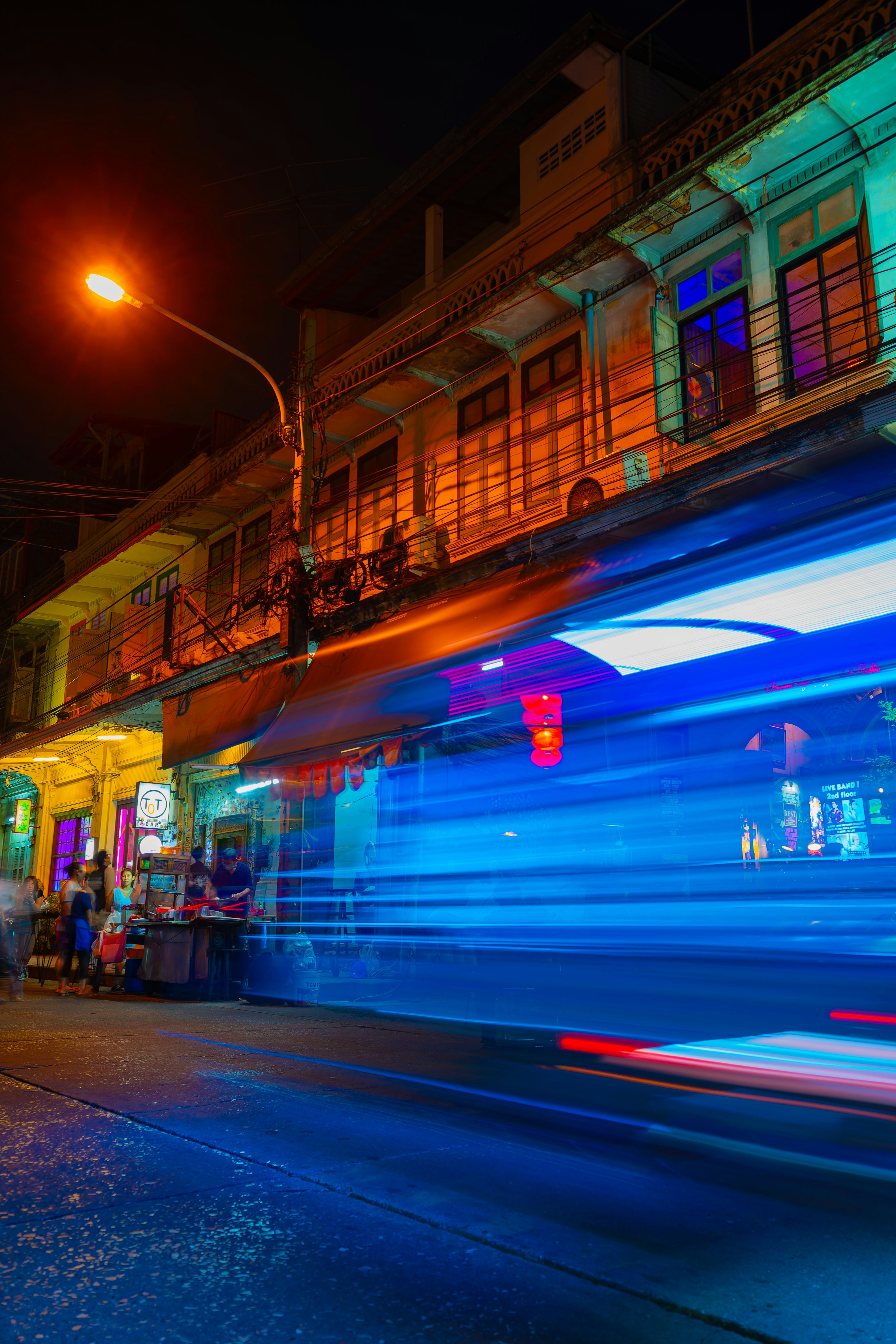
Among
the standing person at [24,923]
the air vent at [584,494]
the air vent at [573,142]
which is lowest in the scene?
the standing person at [24,923]

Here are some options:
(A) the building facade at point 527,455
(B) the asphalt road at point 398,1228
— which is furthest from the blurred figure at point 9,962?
(B) the asphalt road at point 398,1228

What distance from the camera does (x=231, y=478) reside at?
62.4 ft

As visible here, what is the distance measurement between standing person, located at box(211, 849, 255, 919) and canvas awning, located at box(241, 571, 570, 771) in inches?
57.3

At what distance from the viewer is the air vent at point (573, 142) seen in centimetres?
1315

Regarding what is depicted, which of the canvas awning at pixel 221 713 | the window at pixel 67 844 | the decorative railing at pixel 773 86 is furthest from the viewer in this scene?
the window at pixel 67 844

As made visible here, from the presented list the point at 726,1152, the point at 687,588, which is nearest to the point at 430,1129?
the point at 726,1152

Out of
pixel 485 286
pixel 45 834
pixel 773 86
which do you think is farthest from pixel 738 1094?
pixel 45 834

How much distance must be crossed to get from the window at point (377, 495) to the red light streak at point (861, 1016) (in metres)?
12.1

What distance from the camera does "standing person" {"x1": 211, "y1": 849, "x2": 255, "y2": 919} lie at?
13.3 m

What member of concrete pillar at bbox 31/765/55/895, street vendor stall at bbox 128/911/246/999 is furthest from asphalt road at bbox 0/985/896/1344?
concrete pillar at bbox 31/765/55/895

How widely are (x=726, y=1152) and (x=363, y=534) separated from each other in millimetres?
13261

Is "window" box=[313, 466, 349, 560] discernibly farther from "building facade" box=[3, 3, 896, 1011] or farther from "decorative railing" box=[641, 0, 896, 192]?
"decorative railing" box=[641, 0, 896, 192]

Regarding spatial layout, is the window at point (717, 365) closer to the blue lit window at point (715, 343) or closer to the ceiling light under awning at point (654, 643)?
the blue lit window at point (715, 343)

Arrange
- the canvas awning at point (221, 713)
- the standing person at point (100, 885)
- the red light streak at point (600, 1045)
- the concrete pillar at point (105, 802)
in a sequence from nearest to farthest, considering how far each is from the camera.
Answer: the red light streak at point (600, 1045), the canvas awning at point (221, 713), the standing person at point (100, 885), the concrete pillar at point (105, 802)
